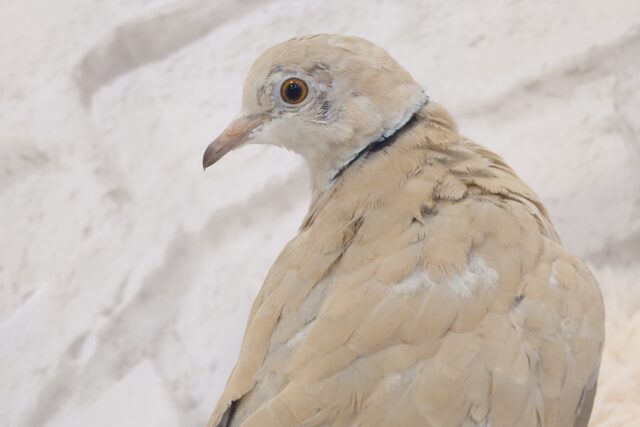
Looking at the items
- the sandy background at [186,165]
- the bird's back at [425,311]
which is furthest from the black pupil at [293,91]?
the sandy background at [186,165]

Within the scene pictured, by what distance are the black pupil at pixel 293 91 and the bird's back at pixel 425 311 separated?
0.11m

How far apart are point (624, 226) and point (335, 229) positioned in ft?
2.20

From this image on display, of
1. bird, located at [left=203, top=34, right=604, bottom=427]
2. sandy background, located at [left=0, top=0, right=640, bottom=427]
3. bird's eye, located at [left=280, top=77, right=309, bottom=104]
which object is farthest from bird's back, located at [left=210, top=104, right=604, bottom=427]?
sandy background, located at [left=0, top=0, right=640, bottom=427]

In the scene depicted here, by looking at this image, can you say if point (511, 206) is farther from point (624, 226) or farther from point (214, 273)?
point (214, 273)

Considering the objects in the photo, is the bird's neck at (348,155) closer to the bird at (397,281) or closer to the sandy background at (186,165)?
the bird at (397,281)

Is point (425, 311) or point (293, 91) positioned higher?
point (293, 91)

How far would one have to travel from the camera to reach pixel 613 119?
1453 mm

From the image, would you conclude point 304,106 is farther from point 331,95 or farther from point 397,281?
point 397,281

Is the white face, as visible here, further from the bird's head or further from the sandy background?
the sandy background

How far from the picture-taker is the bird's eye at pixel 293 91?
0.94m

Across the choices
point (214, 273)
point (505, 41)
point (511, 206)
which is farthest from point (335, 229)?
point (505, 41)

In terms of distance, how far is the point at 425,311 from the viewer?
0.77m

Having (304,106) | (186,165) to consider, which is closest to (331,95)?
(304,106)

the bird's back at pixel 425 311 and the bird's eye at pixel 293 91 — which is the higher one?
the bird's eye at pixel 293 91
